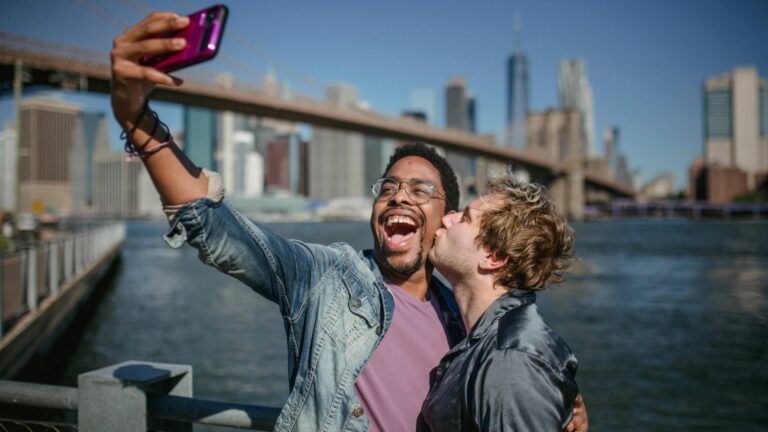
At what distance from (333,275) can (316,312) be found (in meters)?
0.10

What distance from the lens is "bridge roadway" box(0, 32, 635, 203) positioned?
24.7 metres

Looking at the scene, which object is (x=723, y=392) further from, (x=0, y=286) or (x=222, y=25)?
(x=222, y=25)

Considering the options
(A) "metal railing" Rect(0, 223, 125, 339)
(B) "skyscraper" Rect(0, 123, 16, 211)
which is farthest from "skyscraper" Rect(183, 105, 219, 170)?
(A) "metal railing" Rect(0, 223, 125, 339)

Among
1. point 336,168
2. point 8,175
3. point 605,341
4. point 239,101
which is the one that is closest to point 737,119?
point 336,168

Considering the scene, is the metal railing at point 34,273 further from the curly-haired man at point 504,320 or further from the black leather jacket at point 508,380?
the black leather jacket at point 508,380

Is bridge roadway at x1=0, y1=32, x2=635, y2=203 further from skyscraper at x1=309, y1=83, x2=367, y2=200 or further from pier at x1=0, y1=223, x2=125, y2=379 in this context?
skyscraper at x1=309, y1=83, x2=367, y2=200

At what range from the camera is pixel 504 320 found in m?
1.27

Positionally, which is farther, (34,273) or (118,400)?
(34,273)

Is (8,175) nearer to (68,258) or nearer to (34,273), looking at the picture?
(68,258)

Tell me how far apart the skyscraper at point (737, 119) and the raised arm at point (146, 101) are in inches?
6463

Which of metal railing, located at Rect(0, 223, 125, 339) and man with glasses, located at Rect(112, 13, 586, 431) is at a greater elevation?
man with glasses, located at Rect(112, 13, 586, 431)

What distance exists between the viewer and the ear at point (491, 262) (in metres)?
1.47

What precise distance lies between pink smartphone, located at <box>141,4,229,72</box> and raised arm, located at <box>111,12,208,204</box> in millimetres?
13

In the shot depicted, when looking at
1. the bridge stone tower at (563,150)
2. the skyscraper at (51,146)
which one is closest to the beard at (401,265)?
the skyscraper at (51,146)
